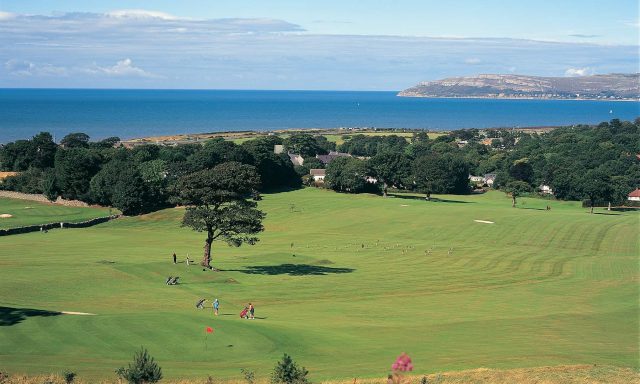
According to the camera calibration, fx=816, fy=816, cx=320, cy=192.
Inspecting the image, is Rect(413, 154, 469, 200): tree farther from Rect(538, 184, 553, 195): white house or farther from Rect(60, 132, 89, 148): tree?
Rect(60, 132, 89, 148): tree

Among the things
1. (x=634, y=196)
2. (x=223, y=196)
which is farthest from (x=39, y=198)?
(x=634, y=196)

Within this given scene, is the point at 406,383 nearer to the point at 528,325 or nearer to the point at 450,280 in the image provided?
the point at 528,325

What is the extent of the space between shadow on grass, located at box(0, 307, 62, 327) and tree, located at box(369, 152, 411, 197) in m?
88.5

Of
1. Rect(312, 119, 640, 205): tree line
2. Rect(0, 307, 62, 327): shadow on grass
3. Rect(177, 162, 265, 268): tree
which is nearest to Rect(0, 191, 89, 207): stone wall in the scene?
Rect(312, 119, 640, 205): tree line

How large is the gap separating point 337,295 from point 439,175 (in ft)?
259

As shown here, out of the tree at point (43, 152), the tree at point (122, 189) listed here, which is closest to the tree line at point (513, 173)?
the tree at point (122, 189)

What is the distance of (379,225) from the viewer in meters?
94.1

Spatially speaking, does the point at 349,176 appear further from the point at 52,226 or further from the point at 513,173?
the point at 52,226

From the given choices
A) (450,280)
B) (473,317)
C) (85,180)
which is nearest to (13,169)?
(85,180)

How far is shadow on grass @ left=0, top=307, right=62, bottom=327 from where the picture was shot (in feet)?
128

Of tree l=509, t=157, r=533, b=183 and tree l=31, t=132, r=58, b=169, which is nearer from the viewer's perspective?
tree l=31, t=132, r=58, b=169

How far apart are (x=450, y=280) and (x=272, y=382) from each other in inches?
1336

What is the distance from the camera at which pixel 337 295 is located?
177 feet

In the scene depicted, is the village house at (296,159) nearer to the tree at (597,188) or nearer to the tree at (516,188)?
the tree at (516,188)
